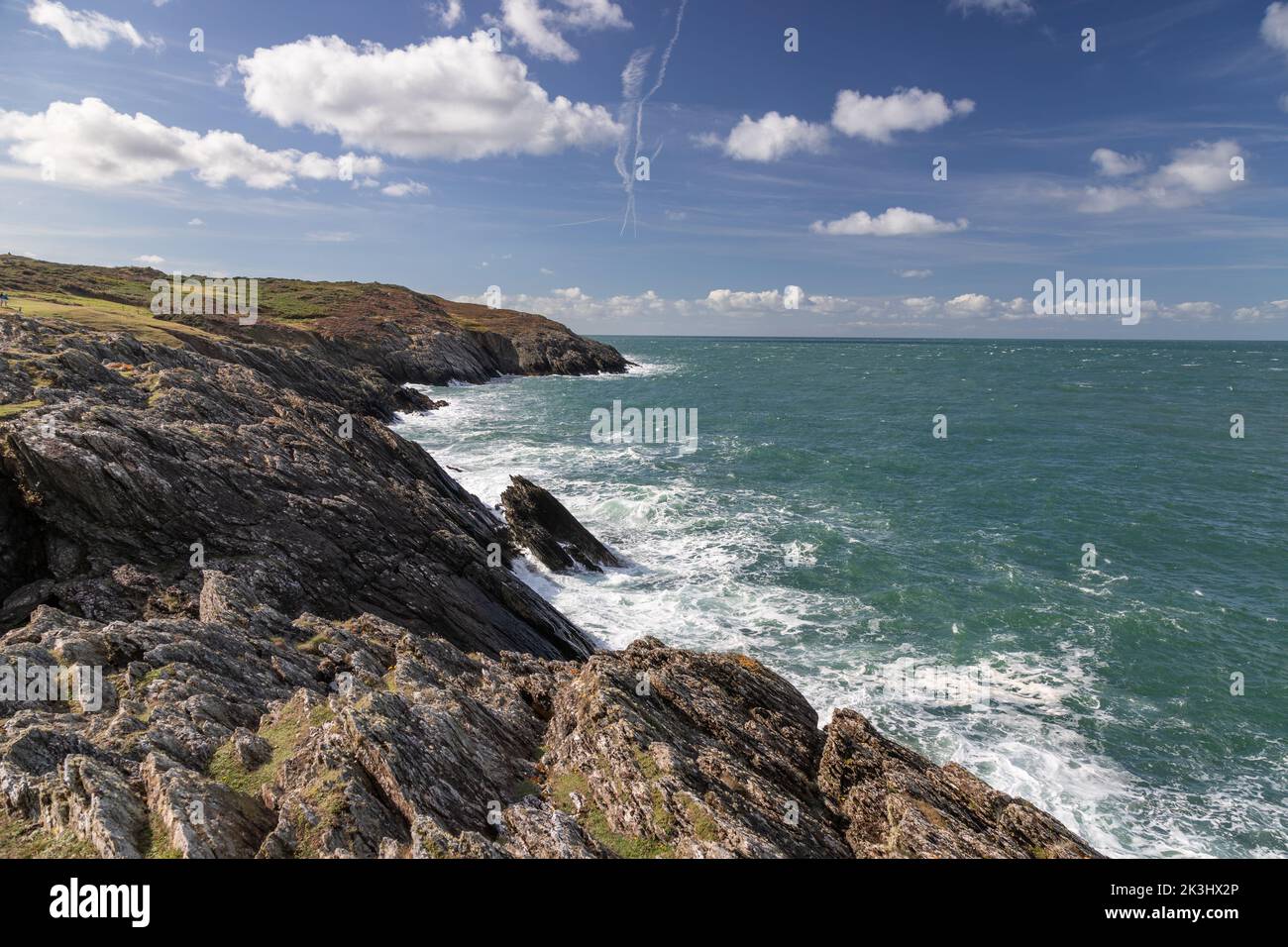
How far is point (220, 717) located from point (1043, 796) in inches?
1007

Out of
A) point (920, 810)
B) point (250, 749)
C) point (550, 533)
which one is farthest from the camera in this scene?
point (550, 533)

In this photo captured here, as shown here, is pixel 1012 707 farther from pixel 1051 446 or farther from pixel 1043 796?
pixel 1051 446

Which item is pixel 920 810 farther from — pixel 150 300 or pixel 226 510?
pixel 150 300

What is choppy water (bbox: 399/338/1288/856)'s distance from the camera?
923 inches

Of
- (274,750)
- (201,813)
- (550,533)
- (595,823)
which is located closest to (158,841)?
(201,813)

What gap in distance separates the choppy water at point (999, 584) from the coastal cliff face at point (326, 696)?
294 inches

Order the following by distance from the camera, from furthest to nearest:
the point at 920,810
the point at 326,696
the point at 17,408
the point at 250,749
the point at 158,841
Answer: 1. the point at 17,408
2. the point at 326,696
3. the point at 920,810
4. the point at 250,749
5. the point at 158,841

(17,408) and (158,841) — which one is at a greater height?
(17,408)

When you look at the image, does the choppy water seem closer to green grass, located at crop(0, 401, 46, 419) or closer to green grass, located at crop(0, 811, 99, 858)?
green grass, located at crop(0, 811, 99, 858)

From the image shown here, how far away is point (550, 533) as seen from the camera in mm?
39906

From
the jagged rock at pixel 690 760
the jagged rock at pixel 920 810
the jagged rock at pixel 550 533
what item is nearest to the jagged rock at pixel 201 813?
the jagged rock at pixel 690 760

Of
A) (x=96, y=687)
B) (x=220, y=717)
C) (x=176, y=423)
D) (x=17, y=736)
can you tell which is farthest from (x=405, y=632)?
(x=176, y=423)

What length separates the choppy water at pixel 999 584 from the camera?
2344 cm

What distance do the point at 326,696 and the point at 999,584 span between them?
3613 cm
